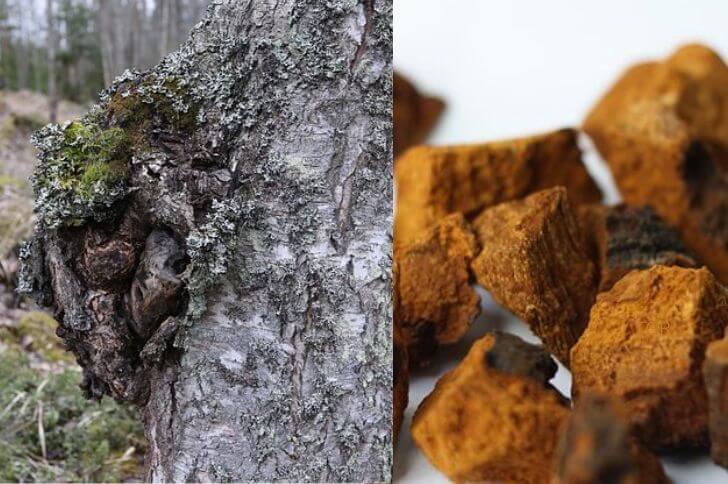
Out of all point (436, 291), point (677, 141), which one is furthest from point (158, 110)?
point (677, 141)

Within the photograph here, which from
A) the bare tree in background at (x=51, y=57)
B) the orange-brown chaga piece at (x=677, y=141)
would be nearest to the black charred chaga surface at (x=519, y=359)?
the orange-brown chaga piece at (x=677, y=141)

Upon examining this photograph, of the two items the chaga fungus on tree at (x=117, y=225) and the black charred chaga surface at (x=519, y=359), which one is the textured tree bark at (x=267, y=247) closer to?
the chaga fungus on tree at (x=117, y=225)

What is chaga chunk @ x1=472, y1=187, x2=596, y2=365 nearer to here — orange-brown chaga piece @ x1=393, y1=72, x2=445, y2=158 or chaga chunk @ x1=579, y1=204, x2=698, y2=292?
chaga chunk @ x1=579, y1=204, x2=698, y2=292

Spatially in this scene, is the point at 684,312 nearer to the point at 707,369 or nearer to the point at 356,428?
the point at 707,369

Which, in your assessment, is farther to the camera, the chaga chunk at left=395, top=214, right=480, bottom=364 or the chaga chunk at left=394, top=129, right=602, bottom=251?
the chaga chunk at left=394, top=129, right=602, bottom=251

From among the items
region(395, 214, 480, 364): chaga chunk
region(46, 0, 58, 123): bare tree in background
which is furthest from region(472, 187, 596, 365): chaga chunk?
region(46, 0, 58, 123): bare tree in background

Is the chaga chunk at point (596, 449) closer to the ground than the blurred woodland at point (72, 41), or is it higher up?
closer to the ground
